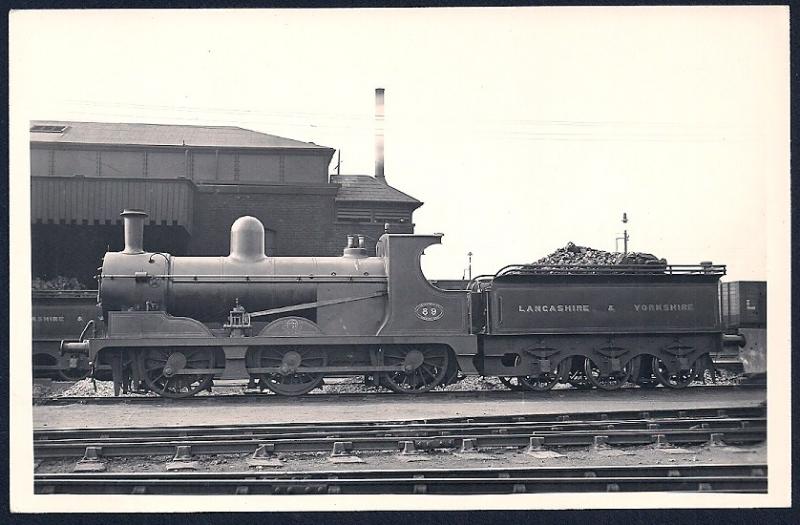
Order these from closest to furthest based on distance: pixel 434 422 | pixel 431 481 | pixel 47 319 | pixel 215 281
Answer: pixel 431 481 → pixel 434 422 → pixel 215 281 → pixel 47 319

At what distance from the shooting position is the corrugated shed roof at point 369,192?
2459cm

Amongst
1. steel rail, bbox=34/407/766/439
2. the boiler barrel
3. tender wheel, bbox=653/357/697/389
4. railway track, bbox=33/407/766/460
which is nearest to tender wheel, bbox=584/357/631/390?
tender wheel, bbox=653/357/697/389

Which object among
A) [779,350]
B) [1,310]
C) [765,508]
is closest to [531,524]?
[765,508]

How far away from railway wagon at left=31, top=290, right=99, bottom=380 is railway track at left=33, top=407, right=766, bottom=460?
584 centimetres

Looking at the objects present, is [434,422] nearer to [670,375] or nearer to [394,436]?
[394,436]

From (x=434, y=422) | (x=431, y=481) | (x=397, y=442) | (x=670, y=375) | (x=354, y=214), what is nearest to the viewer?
(x=431, y=481)

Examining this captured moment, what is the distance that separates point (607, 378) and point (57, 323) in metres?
10.7

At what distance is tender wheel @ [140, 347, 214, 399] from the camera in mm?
13172

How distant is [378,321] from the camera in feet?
45.4

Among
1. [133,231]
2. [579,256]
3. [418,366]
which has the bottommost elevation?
[418,366]

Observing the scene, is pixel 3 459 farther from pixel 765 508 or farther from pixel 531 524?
pixel 765 508

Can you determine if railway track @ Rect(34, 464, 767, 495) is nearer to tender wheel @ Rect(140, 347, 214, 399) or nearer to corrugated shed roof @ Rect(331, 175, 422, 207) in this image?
tender wheel @ Rect(140, 347, 214, 399)

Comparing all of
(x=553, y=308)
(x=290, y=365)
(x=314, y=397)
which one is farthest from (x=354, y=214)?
(x=314, y=397)

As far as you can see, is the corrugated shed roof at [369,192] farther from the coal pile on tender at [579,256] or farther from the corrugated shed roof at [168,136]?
the coal pile on tender at [579,256]
